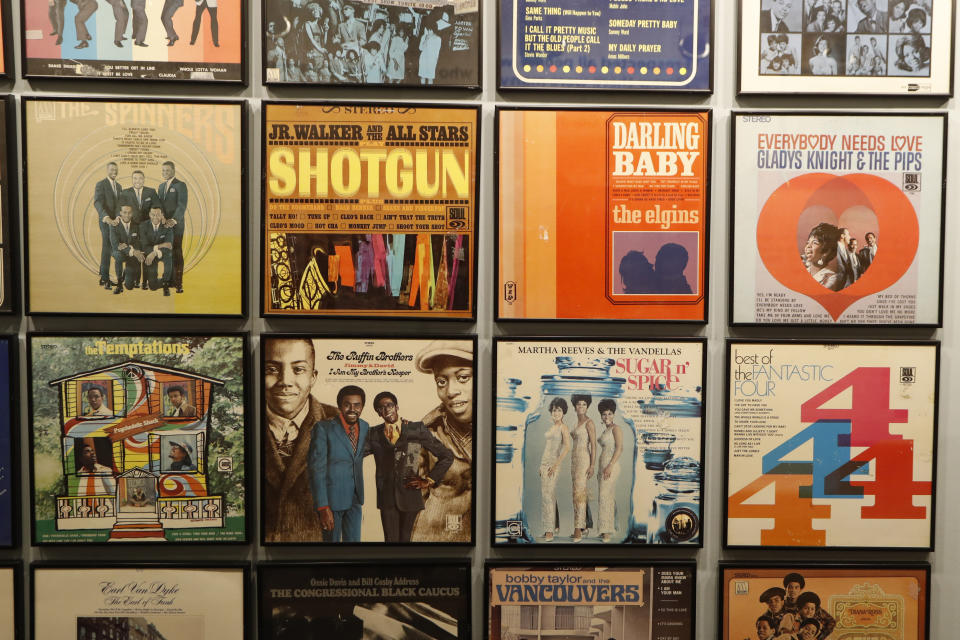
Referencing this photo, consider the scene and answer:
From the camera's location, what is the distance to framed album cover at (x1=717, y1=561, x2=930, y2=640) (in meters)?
1.69

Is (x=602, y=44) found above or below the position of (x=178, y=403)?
above

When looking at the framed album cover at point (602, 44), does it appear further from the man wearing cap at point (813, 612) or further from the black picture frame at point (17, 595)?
the black picture frame at point (17, 595)

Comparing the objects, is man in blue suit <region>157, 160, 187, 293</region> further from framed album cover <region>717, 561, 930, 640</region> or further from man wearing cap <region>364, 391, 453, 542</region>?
framed album cover <region>717, 561, 930, 640</region>

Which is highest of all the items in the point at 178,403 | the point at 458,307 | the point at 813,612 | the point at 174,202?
the point at 174,202

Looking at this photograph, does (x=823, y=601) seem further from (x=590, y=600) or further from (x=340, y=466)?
(x=340, y=466)

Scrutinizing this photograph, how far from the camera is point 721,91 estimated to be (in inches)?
65.2

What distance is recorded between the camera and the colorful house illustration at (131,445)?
162 centimetres

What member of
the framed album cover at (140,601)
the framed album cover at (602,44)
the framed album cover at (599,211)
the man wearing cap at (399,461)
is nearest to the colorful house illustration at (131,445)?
the framed album cover at (140,601)

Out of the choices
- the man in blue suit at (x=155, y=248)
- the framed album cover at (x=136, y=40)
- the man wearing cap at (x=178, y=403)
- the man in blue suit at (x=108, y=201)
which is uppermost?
the framed album cover at (x=136, y=40)

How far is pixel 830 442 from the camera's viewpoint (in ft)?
5.44

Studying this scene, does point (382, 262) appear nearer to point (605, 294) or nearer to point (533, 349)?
point (533, 349)

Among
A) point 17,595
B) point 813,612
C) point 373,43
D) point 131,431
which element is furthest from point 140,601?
point 813,612

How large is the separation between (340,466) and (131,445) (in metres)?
0.49

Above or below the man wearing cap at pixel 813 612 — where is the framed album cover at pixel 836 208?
above
